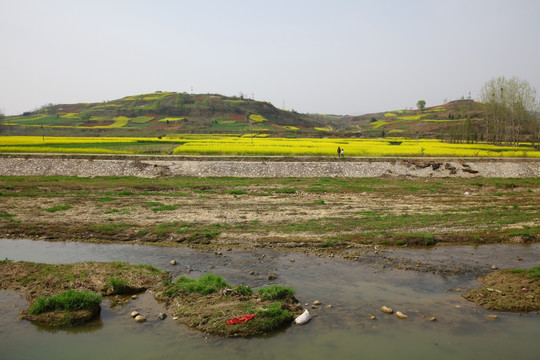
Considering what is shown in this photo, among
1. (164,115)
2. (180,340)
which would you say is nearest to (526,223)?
(180,340)

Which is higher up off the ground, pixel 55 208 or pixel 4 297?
pixel 55 208

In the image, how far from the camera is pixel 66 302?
35.2 feet

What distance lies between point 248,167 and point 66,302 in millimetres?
26060

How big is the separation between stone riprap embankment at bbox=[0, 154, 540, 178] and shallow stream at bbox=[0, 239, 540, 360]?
839 inches

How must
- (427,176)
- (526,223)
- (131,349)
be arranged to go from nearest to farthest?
(131,349)
(526,223)
(427,176)

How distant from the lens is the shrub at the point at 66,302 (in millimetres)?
10593

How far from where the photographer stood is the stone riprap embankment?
35062 mm

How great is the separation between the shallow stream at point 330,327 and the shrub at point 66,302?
0.41 meters

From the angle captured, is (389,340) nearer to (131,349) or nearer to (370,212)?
(131,349)

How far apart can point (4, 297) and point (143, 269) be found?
159 inches

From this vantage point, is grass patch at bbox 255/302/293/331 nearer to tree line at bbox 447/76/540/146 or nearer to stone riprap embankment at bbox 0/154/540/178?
stone riprap embankment at bbox 0/154/540/178

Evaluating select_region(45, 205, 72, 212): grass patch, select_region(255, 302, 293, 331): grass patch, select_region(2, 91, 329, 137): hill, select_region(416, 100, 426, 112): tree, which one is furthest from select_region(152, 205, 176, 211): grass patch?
select_region(416, 100, 426, 112): tree

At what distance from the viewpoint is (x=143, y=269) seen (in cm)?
1322

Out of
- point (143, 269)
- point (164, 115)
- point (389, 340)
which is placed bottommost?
point (389, 340)
